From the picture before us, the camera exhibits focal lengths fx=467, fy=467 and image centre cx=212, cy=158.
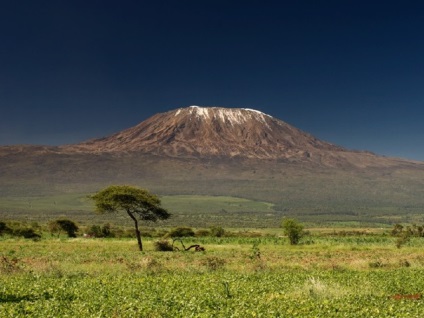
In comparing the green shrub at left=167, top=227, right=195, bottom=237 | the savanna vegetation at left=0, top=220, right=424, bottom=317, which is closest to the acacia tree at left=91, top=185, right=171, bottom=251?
the savanna vegetation at left=0, top=220, right=424, bottom=317

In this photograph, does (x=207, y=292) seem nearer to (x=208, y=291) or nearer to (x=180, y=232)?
(x=208, y=291)

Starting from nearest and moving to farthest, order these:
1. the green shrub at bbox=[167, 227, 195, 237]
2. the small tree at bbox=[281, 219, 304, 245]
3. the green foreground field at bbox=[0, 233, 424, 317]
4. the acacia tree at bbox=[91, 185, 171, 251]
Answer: the green foreground field at bbox=[0, 233, 424, 317] < the acacia tree at bbox=[91, 185, 171, 251] < the small tree at bbox=[281, 219, 304, 245] < the green shrub at bbox=[167, 227, 195, 237]

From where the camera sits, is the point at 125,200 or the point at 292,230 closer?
the point at 125,200

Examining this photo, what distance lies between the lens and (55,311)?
16.2 metres

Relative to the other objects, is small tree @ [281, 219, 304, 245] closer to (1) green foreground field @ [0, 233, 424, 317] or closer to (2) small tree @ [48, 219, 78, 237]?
(1) green foreground field @ [0, 233, 424, 317]

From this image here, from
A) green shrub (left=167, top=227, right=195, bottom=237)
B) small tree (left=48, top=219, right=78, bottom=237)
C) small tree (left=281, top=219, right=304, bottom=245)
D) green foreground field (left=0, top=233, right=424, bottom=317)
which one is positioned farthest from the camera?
small tree (left=48, top=219, right=78, bottom=237)

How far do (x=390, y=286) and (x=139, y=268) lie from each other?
14648 mm

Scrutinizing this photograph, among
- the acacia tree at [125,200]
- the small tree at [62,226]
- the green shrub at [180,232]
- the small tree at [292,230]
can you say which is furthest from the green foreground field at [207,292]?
the small tree at [62,226]

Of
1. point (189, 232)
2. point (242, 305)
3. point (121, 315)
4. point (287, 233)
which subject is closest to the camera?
point (121, 315)

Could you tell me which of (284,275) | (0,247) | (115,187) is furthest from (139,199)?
(284,275)

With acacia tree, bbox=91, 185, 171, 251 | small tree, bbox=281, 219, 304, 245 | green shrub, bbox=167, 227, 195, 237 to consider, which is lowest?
green shrub, bbox=167, 227, 195, 237

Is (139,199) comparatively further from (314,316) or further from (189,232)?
(314,316)

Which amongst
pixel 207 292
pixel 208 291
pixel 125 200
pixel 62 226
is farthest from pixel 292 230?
pixel 207 292

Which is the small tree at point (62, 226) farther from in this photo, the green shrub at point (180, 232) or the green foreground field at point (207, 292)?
the green foreground field at point (207, 292)
